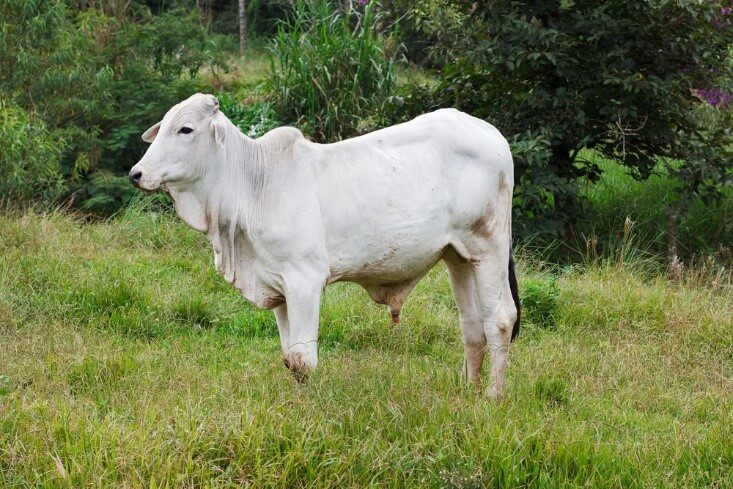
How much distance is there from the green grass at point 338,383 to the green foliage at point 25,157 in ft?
1.34

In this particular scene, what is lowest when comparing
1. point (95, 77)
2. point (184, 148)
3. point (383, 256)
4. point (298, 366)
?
point (95, 77)

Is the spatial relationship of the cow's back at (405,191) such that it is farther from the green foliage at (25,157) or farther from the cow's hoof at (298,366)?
the green foliage at (25,157)

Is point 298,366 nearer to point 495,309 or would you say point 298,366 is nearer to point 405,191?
point 405,191

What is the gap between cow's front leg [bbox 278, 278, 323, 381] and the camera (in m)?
4.63

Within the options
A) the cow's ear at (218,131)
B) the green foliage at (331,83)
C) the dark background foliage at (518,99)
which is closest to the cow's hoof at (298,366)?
the cow's ear at (218,131)

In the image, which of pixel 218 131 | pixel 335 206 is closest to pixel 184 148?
pixel 218 131

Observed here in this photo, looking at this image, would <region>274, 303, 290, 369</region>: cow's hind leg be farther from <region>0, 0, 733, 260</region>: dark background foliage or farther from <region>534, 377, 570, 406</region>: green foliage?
<region>0, 0, 733, 260</region>: dark background foliage

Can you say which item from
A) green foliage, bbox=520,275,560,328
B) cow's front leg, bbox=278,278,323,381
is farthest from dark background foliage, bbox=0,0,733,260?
cow's front leg, bbox=278,278,323,381

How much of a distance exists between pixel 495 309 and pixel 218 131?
1724 mm

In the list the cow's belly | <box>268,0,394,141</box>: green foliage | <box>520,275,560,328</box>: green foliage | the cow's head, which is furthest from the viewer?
<box>268,0,394,141</box>: green foliage

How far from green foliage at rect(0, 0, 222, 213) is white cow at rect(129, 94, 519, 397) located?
4790mm

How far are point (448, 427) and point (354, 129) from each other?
21.9ft

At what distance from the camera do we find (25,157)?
854cm

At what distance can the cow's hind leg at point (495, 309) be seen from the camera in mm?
5141
